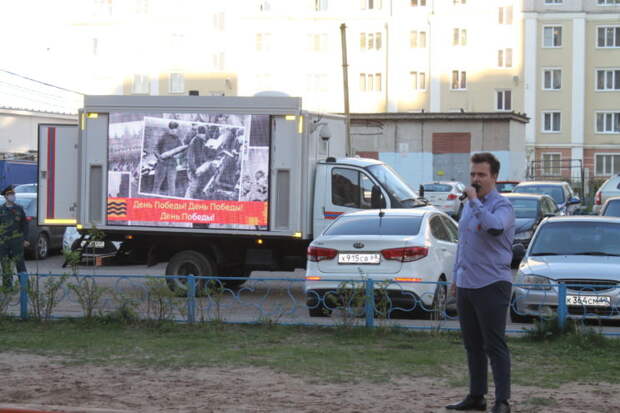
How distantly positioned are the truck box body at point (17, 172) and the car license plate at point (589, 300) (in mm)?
34862

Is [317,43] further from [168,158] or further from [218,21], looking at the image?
[168,158]

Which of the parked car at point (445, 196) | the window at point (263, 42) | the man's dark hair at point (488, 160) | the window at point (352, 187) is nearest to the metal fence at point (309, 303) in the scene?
the window at point (352, 187)

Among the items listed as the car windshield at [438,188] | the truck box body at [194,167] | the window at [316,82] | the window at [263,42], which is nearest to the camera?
the truck box body at [194,167]

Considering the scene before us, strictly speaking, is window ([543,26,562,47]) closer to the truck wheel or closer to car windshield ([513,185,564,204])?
car windshield ([513,185,564,204])

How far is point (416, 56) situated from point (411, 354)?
216 feet

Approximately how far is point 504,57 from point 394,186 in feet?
194

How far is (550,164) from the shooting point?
72.8 meters

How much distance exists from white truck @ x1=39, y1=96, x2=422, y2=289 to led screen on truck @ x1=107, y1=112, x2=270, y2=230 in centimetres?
2

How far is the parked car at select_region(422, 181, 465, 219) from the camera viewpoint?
38.0m

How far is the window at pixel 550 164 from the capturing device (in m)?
66.8

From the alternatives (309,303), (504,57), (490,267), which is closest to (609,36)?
(504,57)

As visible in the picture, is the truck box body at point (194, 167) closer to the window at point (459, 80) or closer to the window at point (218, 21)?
the window at point (459, 80)

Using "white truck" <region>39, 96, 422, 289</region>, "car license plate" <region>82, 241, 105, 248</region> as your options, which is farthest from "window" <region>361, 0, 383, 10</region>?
"car license plate" <region>82, 241, 105, 248</region>

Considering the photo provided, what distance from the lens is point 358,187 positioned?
16719 millimetres
